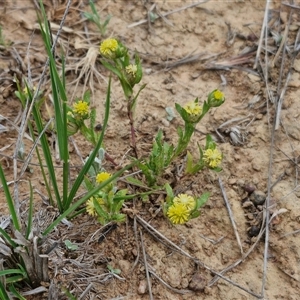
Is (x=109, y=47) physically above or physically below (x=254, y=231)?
above

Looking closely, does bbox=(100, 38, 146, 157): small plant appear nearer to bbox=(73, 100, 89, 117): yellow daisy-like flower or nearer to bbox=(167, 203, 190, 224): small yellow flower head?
bbox=(73, 100, 89, 117): yellow daisy-like flower

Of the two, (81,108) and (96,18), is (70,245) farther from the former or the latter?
(96,18)

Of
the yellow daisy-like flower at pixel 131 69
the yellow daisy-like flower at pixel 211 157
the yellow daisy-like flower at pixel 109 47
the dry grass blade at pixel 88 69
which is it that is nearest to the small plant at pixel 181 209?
the yellow daisy-like flower at pixel 211 157

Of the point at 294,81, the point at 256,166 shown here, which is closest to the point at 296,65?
the point at 294,81

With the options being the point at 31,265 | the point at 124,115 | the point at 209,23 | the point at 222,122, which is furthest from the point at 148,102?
the point at 31,265

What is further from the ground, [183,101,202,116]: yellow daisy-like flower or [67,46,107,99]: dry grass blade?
[183,101,202,116]: yellow daisy-like flower

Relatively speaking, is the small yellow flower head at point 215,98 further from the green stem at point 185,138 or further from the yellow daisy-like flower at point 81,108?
the yellow daisy-like flower at point 81,108

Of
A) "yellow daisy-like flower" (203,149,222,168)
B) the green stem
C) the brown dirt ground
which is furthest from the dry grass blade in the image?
"yellow daisy-like flower" (203,149,222,168)
